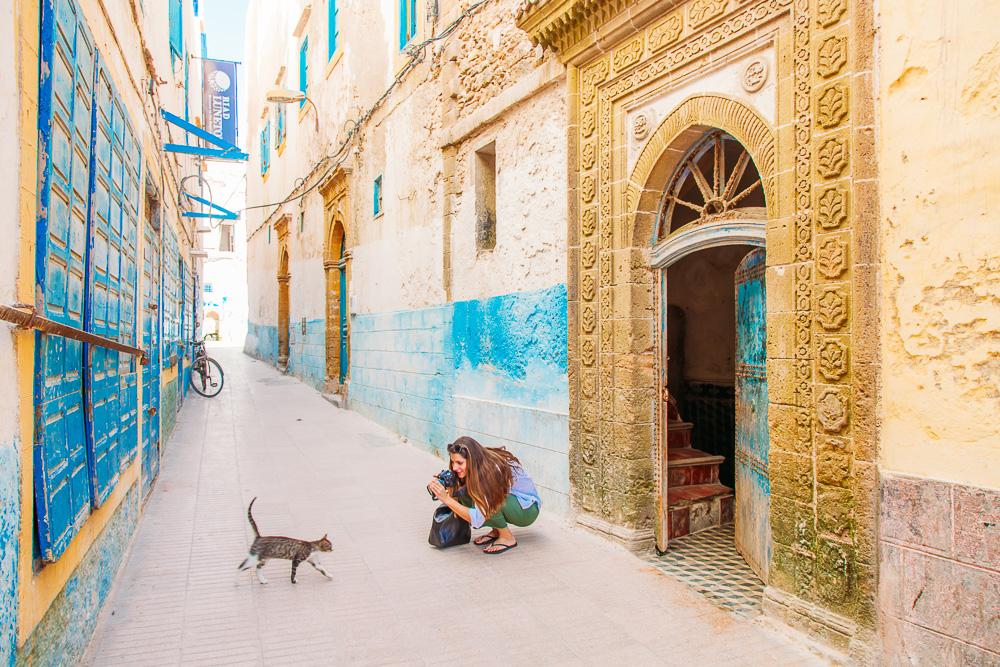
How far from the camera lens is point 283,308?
68.5 ft

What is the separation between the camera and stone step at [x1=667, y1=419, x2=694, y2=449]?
6656 mm

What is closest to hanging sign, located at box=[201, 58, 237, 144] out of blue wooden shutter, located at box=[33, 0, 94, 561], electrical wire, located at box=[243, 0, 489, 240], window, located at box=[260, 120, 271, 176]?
electrical wire, located at box=[243, 0, 489, 240]

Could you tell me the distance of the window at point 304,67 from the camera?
53.9 feet

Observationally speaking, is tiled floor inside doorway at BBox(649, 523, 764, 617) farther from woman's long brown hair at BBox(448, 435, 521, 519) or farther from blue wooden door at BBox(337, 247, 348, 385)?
Answer: blue wooden door at BBox(337, 247, 348, 385)

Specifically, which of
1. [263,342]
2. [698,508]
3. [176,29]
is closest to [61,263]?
[698,508]

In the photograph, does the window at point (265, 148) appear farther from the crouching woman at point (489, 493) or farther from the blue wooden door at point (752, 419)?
the blue wooden door at point (752, 419)

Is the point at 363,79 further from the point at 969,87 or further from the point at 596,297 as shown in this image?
the point at 969,87

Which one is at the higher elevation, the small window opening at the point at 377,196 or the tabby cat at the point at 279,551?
the small window opening at the point at 377,196

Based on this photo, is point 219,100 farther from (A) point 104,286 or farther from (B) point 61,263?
(B) point 61,263

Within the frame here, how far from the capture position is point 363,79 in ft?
39.0

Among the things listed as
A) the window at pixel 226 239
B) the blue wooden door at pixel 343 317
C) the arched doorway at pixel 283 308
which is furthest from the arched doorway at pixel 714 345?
the window at pixel 226 239

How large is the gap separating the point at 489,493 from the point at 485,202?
372cm

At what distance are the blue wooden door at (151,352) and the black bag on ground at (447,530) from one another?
276 cm

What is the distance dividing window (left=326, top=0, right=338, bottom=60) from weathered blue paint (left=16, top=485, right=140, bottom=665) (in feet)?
38.0
